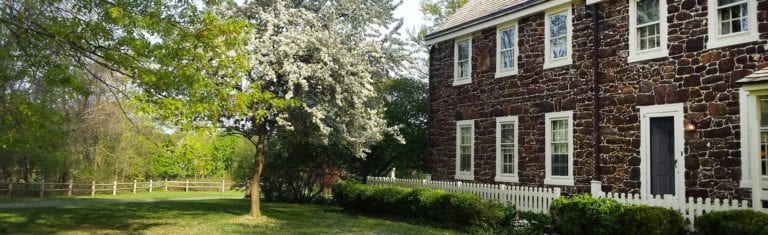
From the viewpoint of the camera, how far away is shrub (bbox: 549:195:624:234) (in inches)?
396

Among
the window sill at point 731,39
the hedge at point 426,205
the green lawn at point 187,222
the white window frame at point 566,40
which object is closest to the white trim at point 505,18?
Result: the white window frame at point 566,40

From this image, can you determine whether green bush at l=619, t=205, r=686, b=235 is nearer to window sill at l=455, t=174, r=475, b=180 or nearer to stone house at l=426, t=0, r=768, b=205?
stone house at l=426, t=0, r=768, b=205

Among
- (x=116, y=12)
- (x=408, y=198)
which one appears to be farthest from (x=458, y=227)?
(x=116, y=12)

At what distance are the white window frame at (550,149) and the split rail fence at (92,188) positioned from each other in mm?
Answer: 22525

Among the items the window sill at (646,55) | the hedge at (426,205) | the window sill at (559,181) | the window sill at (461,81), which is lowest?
the hedge at (426,205)

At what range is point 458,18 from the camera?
62.2 feet

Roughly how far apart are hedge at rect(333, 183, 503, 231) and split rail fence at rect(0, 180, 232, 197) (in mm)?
17107

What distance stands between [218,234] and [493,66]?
850 centimetres

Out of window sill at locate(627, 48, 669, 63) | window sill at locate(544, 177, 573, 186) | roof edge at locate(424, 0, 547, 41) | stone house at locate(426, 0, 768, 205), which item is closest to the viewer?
stone house at locate(426, 0, 768, 205)

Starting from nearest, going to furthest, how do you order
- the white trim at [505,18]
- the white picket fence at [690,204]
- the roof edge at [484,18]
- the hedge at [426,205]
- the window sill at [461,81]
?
the white picket fence at [690,204] → the hedge at [426,205] → the white trim at [505,18] → the roof edge at [484,18] → the window sill at [461,81]

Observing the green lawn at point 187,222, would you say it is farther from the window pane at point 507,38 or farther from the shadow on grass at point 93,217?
the window pane at point 507,38

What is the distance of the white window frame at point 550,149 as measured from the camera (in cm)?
1406

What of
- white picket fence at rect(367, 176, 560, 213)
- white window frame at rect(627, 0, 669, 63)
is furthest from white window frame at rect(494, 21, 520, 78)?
white window frame at rect(627, 0, 669, 63)

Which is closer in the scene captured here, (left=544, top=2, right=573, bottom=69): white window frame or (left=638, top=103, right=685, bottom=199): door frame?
(left=638, top=103, right=685, bottom=199): door frame
